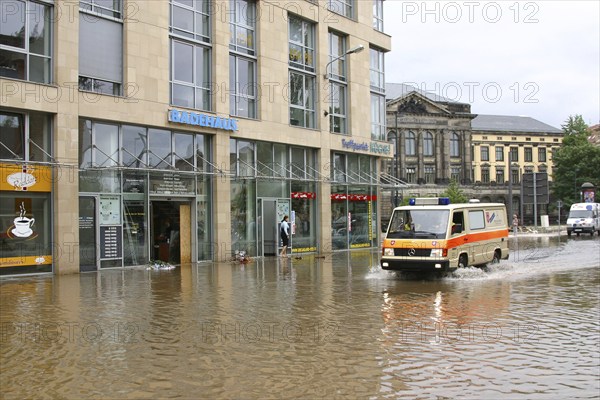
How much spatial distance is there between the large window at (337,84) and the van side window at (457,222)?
47.4ft

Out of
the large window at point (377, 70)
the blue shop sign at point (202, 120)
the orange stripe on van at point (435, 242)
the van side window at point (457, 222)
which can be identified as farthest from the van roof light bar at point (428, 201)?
the large window at point (377, 70)

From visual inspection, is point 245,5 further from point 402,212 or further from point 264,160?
point 402,212

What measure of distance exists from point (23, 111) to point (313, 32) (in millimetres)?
15687

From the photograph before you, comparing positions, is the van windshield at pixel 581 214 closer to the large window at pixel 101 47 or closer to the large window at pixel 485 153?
the large window at pixel 101 47

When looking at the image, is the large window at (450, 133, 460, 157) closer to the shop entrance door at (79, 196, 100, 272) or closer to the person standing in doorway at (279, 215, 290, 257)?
the person standing in doorway at (279, 215, 290, 257)

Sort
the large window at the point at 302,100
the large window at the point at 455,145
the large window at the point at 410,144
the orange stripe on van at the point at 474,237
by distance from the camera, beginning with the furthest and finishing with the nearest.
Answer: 1. the large window at the point at 455,145
2. the large window at the point at 410,144
3. the large window at the point at 302,100
4. the orange stripe on van at the point at 474,237

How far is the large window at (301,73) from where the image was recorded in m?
29.3

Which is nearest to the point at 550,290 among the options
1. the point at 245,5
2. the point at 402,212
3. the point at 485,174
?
the point at 402,212

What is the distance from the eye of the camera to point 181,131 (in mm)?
23969

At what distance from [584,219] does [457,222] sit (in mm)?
37378

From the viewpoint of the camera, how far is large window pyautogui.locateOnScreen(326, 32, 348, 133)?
104 feet

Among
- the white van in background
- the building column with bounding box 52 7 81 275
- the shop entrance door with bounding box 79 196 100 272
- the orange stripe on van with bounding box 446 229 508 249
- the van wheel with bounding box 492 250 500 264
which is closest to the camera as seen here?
→ the orange stripe on van with bounding box 446 229 508 249

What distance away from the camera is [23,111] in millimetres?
19219

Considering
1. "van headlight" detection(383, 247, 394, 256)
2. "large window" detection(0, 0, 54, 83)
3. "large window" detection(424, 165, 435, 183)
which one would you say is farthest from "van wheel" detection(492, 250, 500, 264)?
"large window" detection(424, 165, 435, 183)
